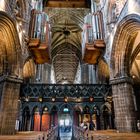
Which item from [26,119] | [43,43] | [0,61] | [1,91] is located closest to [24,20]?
[43,43]

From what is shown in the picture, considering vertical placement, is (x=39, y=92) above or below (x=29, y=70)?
below

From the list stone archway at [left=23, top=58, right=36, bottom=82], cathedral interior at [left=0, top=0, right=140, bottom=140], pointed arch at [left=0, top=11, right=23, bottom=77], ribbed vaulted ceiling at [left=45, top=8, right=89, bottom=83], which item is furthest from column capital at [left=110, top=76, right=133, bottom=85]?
ribbed vaulted ceiling at [left=45, top=8, right=89, bottom=83]

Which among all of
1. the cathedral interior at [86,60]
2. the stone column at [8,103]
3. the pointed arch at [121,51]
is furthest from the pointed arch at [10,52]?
the pointed arch at [121,51]

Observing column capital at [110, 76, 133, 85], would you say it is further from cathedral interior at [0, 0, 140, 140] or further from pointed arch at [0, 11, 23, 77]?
pointed arch at [0, 11, 23, 77]

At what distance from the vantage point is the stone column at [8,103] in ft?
30.1

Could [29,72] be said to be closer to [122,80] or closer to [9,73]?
[9,73]

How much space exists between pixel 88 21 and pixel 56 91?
19.7 feet

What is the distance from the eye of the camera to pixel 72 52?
27.4 m

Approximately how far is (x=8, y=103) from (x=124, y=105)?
21.4 ft

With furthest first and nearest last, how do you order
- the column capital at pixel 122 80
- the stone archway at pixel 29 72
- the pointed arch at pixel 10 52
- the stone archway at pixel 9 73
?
the stone archway at pixel 29 72
the column capital at pixel 122 80
the pointed arch at pixel 10 52
the stone archway at pixel 9 73

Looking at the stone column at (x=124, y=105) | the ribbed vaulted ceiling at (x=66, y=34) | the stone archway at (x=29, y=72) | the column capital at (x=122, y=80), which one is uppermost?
the ribbed vaulted ceiling at (x=66, y=34)

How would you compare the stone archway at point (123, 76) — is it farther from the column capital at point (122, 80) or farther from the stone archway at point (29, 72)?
the stone archway at point (29, 72)

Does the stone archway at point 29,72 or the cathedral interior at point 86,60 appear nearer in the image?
the cathedral interior at point 86,60

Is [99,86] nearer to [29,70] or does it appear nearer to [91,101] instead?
[91,101]
